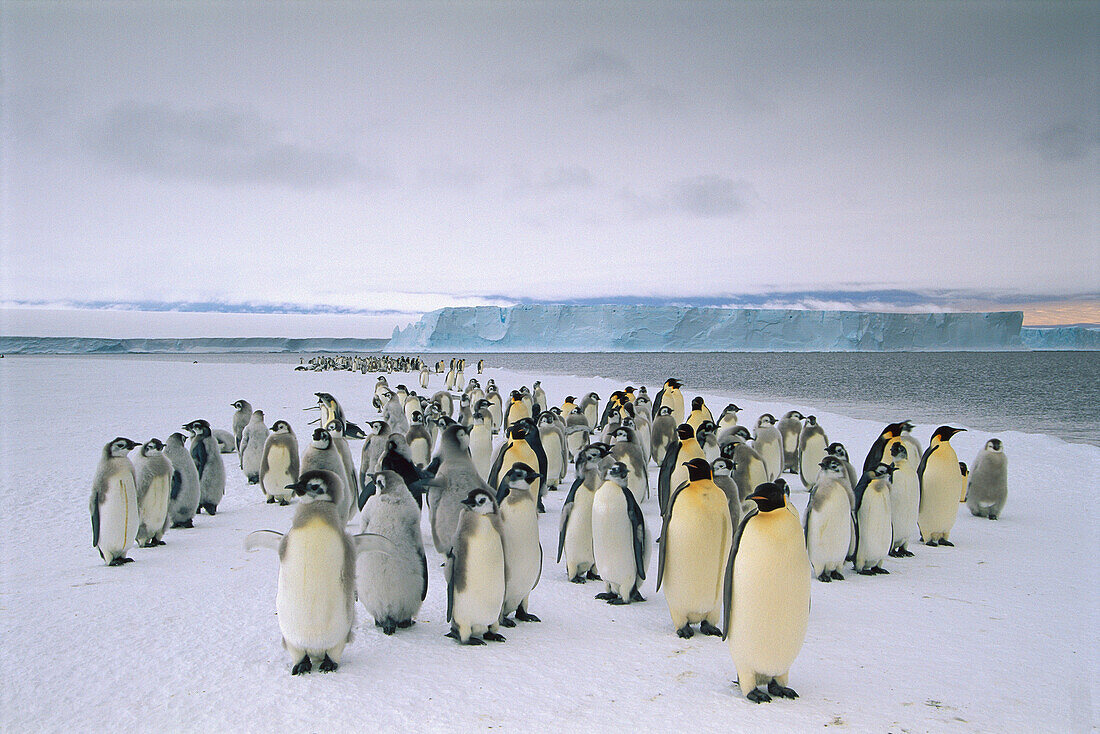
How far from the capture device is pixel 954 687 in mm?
3049

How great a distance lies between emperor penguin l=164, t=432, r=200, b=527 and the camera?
565 centimetres

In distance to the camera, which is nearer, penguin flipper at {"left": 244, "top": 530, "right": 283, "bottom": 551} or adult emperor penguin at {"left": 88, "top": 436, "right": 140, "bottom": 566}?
penguin flipper at {"left": 244, "top": 530, "right": 283, "bottom": 551}

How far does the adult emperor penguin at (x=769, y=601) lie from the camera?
9.53 ft

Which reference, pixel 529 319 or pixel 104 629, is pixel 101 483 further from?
pixel 529 319

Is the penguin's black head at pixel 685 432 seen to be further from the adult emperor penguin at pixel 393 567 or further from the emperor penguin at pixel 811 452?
the emperor penguin at pixel 811 452

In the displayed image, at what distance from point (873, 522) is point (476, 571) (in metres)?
2.93

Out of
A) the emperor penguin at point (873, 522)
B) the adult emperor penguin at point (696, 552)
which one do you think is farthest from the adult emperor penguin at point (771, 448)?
the adult emperor penguin at point (696, 552)

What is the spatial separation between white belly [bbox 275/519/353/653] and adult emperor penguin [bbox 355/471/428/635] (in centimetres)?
50

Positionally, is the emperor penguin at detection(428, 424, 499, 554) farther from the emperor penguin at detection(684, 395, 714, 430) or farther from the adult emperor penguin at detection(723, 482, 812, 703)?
the emperor penguin at detection(684, 395, 714, 430)

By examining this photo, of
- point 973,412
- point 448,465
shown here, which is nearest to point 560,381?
point 973,412

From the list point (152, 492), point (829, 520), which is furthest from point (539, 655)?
point (152, 492)

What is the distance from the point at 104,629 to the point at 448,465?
2153 mm

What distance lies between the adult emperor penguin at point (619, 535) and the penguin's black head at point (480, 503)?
89 centimetres

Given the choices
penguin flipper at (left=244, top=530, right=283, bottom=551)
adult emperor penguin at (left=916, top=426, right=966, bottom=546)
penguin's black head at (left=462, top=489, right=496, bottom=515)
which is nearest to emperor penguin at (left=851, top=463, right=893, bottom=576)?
adult emperor penguin at (left=916, top=426, right=966, bottom=546)
